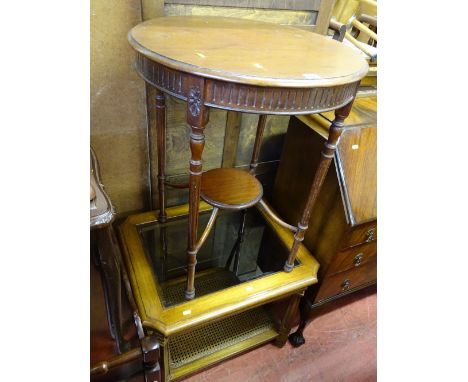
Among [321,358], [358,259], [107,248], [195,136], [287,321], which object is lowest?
[321,358]

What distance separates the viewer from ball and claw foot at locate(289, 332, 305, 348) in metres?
1.22

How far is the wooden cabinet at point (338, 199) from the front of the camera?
3.05 ft

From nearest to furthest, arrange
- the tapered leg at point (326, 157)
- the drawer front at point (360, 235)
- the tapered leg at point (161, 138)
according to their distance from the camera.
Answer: the tapered leg at point (326, 157) → the tapered leg at point (161, 138) → the drawer front at point (360, 235)

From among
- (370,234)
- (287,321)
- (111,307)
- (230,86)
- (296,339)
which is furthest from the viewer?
(296,339)

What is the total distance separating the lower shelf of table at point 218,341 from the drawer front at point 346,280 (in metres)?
0.25

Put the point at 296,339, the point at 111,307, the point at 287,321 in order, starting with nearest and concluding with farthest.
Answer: the point at 111,307, the point at 287,321, the point at 296,339

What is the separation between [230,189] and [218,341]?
1.91 feet

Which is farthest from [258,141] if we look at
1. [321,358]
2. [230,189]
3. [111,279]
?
Result: [321,358]

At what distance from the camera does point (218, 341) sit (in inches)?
44.9

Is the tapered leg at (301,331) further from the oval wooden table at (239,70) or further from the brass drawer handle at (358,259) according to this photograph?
the oval wooden table at (239,70)

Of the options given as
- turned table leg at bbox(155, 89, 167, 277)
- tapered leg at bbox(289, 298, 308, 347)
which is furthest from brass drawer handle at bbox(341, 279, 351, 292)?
turned table leg at bbox(155, 89, 167, 277)

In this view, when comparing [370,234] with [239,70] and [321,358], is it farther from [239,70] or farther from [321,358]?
[239,70]

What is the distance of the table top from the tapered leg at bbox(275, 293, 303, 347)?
2.33 feet

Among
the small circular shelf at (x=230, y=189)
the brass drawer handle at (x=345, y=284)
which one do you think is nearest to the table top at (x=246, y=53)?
the small circular shelf at (x=230, y=189)
